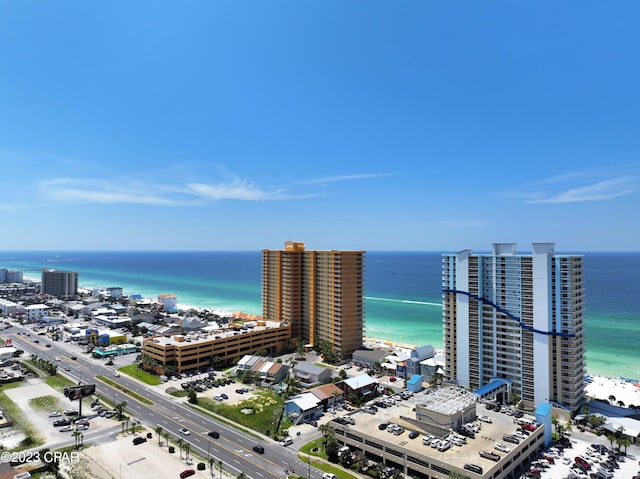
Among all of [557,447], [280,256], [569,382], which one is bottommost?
[557,447]

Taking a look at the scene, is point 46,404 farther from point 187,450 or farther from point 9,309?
point 9,309

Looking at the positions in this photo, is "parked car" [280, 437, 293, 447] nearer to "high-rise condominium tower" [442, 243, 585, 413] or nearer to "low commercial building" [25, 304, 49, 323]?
"high-rise condominium tower" [442, 243, 585, 413]

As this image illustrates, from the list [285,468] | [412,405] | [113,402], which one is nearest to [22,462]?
[113,402]

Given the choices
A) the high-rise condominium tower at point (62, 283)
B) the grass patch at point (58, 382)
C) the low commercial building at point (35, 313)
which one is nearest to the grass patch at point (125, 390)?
the grass patch at point (58, 382)

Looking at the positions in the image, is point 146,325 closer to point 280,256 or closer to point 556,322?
point 280,256

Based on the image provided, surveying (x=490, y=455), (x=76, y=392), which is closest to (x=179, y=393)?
(x=76, y=392)

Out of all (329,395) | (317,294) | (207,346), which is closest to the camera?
(329,395)
